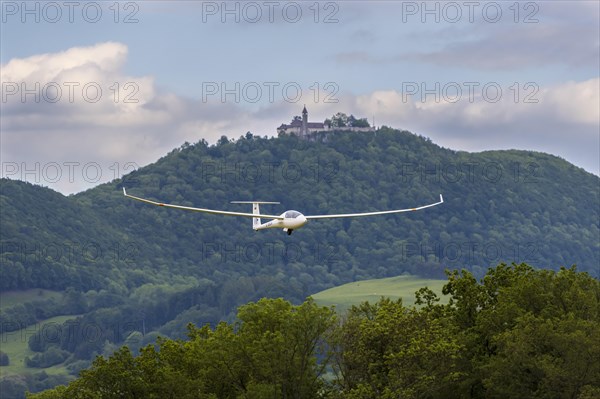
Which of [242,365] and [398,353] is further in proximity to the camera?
[242,365]

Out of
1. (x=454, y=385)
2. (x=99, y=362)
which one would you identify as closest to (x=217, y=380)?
(x=99, y=362)

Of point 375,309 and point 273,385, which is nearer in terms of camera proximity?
point 273,385

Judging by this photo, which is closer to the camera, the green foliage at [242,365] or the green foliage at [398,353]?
the green foliage at [398,353]

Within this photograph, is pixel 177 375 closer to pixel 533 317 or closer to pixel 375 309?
pixel 375 309

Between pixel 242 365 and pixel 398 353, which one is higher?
pixel 398 353

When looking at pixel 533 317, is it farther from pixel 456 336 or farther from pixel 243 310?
pixel 243 310

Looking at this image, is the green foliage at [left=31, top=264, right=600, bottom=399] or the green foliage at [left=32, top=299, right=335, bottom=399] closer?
the green foliage at [left=31, top=264, right=600, bottom=399]

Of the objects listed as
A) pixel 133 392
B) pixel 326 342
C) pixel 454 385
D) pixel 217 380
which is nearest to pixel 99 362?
pixel 133 392

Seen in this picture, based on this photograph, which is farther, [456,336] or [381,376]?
[456,336]
